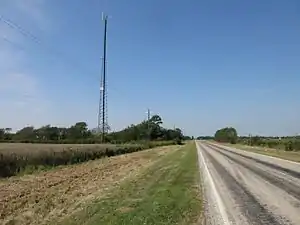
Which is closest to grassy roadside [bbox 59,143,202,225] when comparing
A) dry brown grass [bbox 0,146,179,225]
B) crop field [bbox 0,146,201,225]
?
crop field [bbox 0,146,201,225]

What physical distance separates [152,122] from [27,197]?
527ft

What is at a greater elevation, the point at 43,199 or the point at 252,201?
the point at 252,201

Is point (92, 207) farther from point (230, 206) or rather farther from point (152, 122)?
point (152, 122)

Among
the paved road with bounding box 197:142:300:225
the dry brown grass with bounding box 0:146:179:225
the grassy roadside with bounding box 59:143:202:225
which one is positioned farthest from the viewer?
the dry brown grass with bounding box 0:146:179:225

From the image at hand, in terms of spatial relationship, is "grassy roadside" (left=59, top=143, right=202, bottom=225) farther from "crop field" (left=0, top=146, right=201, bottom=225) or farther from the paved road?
the paved road

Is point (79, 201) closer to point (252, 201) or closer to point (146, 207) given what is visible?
point (146, 207)

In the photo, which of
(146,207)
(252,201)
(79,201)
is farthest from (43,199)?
(252,201)

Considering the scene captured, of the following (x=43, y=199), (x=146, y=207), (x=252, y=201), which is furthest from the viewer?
(x=43, y=199)

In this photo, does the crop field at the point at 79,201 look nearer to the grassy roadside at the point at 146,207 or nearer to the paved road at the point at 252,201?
the grassy roadside at the point at 146,207

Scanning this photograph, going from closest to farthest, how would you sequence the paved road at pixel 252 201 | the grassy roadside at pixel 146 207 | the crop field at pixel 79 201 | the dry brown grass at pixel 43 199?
the paved road at pixel 252 201 < the grassy roadside at pixel 146 207 < the crop field at pixel 79 201 < the dry brown grass at pixel 43 199

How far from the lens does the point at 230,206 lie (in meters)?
11.5

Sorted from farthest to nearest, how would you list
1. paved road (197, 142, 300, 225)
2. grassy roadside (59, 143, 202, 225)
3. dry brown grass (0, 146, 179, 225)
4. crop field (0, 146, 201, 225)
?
dry brown grass (0, 146, 179, 225) → crop field (0, 146, 201, 225) → grassy roadside (59, 143, 202, 225) → paved road (197, 142, 300, 225)

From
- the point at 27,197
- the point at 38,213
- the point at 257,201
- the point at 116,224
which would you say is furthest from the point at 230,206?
the point at 27,197

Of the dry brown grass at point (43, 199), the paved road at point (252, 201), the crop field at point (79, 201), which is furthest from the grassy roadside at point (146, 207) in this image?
the dry brown grass at point (43, 199)
